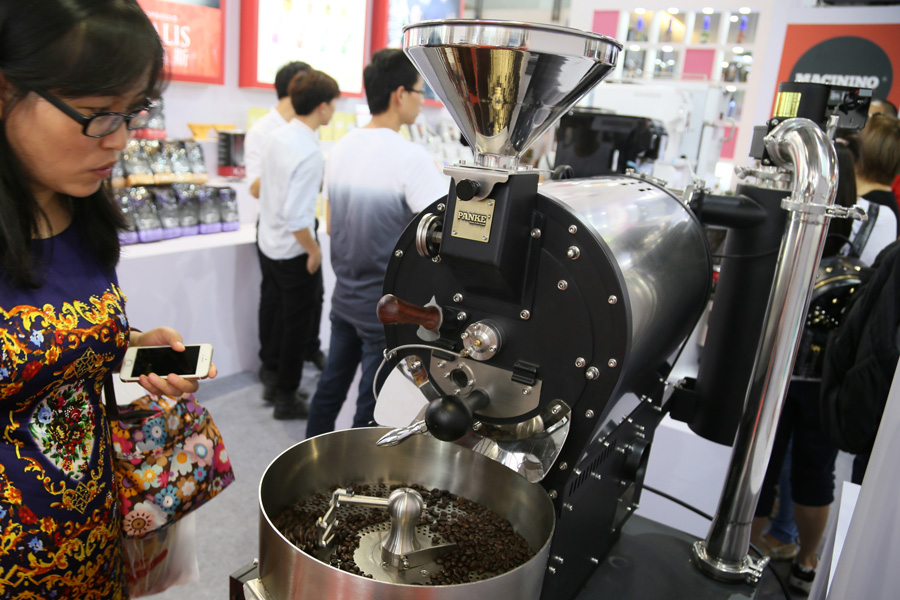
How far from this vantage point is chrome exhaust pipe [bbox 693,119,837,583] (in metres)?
0.98

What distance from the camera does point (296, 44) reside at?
13.4ft

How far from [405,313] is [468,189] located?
0.55 feet

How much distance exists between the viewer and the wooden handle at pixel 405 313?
2.57ft

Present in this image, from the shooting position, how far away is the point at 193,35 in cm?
342

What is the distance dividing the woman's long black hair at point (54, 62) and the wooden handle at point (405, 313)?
0.48 m

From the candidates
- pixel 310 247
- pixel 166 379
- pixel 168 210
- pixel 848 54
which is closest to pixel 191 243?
pixel 168 210

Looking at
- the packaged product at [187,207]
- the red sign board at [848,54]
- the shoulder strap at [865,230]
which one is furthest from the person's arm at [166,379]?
the red sign board at [848,54]

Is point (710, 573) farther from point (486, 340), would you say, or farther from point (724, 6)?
point (724, 6)

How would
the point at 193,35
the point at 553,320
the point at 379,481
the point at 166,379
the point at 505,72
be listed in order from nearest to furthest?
1. the point at 505,72
2. the point at 553,320
3. the point at 379,481
4. the point at 166,379
5. the point at 193,35

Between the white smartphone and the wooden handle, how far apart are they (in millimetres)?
440

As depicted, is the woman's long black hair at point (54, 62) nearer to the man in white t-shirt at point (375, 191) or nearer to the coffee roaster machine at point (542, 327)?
the coffee roaster machine at point (542, 327)

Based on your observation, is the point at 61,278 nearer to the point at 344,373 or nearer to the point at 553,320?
the point at 553,320

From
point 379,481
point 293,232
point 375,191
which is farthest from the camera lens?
point 293,232

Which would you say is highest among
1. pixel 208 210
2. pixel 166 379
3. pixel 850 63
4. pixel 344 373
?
pixel 850 63
